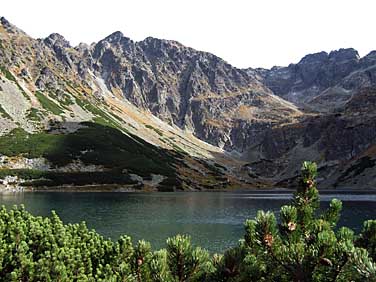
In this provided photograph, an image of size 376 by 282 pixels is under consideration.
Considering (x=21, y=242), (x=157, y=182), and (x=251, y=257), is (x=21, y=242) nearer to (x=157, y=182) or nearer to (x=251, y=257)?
(x=251, y=257)

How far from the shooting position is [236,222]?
79562 millimetres

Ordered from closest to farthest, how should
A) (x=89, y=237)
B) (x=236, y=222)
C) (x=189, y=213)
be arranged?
(x=89, y=237)
(x=236, y=222)
(x=189, y=213)

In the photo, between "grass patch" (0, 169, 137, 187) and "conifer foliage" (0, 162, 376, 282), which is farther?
"grass patch" (0, 169, 137, 187)

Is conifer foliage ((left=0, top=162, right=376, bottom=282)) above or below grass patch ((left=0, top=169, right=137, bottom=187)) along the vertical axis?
above

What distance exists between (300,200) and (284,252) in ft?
6.29

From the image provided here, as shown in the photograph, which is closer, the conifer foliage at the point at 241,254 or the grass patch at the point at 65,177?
the conifer foliage at the point at 241,254

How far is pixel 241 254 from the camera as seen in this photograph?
8398 millimetres

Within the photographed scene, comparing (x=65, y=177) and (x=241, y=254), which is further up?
(x=241, y=254)

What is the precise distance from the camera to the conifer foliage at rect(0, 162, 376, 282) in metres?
7.22

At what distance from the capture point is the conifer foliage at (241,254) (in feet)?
23.7

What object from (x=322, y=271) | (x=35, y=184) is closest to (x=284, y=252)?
(x=322, y=271)

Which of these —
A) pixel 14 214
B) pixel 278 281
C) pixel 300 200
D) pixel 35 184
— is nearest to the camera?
pixel 278 281

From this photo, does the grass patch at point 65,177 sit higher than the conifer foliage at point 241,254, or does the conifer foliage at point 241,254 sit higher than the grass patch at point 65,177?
the conifer foliage at point 241,254

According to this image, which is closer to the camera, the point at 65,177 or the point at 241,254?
the point at 241,254
